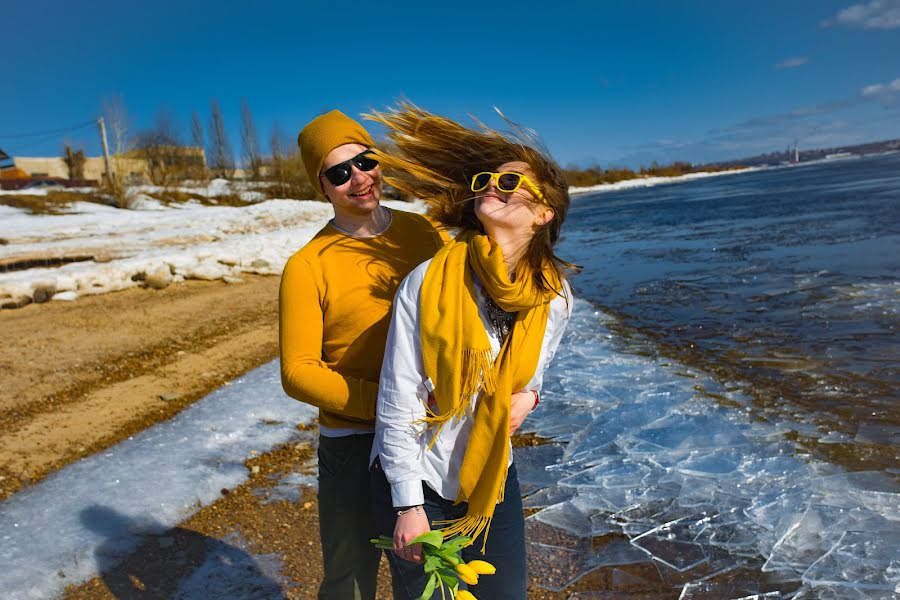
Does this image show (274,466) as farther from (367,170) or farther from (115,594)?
(367,170)

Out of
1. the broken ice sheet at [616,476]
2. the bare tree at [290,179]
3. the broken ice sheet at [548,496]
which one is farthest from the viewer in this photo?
the bare tree at [290,179]

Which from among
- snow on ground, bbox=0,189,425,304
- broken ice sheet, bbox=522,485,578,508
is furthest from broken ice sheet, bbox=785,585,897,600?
snow on ground, bbox=0,189,425,304

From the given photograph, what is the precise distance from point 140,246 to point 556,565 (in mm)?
13715

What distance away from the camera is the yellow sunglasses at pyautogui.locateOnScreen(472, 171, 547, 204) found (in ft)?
5.91

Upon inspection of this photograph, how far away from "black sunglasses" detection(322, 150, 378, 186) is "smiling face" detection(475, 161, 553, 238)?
1.43 ft

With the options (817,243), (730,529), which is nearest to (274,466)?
(730,529)

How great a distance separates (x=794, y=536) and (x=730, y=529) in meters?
0.31

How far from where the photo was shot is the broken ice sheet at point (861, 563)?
117 inches

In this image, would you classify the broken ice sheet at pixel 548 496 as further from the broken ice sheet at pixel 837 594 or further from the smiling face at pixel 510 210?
the smiling face at pixel 510 210

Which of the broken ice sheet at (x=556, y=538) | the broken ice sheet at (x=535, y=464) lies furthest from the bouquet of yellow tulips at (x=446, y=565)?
the broken ice sheet at (x=535, y=464)

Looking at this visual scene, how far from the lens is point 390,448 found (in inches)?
67.6

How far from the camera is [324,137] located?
2.06 m

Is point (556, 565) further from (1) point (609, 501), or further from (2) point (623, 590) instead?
(1) point (609, 501)

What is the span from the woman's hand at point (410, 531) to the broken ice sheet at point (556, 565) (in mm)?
1686
